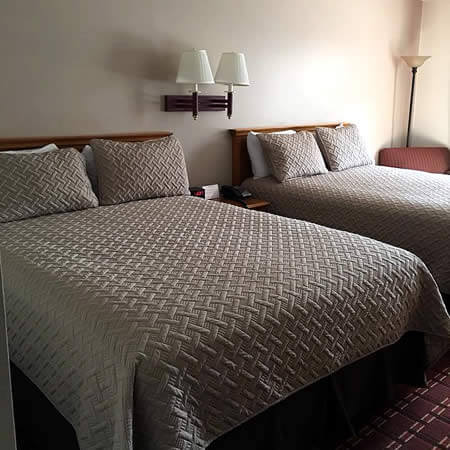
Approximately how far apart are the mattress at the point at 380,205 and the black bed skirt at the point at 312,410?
2.17ft

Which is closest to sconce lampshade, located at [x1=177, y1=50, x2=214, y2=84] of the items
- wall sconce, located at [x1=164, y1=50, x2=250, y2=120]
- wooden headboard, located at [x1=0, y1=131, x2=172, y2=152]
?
wall sconce, located at [x1=164, y1=50, x2=250, y2=120]

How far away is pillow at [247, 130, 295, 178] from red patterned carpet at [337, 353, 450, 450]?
6.15 feet

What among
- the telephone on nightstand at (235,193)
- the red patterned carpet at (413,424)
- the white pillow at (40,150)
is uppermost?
the white pillow at (40,150)

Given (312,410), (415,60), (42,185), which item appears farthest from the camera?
(415,60)

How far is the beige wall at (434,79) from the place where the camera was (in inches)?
187

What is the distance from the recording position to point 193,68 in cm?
302

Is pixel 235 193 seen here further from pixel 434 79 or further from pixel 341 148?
pixel 434 79

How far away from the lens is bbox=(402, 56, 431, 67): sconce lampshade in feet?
15.2

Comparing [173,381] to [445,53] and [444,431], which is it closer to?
[444,431]

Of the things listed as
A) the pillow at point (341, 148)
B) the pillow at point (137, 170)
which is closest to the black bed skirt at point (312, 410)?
the pillow at point (137, 170)

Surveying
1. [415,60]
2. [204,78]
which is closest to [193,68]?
[204,78]

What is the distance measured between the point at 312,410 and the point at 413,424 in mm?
541

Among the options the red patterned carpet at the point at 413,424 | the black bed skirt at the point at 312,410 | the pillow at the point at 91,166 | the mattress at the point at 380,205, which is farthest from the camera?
the pillow at the point at 91,166

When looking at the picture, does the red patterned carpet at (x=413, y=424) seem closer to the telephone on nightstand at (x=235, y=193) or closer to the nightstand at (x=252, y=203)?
the nightstand at (x=252, y=203)
